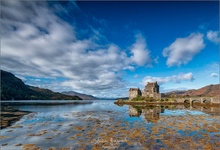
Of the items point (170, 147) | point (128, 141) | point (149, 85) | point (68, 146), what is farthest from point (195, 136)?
point (149, 85)

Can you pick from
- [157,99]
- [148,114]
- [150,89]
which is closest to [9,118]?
[148,114]

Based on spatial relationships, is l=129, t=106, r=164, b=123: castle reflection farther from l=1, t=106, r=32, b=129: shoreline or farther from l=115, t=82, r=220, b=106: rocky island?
l=115, t=82, r=220, b=106: rocky island

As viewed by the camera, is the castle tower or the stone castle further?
the stone castle

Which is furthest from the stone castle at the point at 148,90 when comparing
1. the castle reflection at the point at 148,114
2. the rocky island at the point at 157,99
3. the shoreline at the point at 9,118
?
the shoreline at the point at 9,118

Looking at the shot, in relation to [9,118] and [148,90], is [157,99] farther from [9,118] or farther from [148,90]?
[9,118]

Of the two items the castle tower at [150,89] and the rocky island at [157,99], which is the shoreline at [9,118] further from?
the castle tower at [150,89]

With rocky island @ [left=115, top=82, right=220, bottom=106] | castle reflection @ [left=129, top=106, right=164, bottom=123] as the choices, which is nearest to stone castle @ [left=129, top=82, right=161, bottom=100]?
rocky island @ [left=115, top=82, right=220, bottom=106]

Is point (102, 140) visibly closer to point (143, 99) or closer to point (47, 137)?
point (47, 137)

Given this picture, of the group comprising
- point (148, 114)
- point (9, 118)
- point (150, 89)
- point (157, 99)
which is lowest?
point (9, 118)

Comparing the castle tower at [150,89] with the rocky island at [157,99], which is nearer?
the rocky island at [157,99]

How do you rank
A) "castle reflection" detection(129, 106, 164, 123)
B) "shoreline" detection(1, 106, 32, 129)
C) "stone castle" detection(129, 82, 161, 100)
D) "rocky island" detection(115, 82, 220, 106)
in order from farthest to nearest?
"stone castle" detection(129, 82, 161, 100) < "rocky island" detection(115, 82, 220, 106) < "castle reflection" detection(129, 106, 164, 123) < "shoreline" detection(1, 106, 32, 129)

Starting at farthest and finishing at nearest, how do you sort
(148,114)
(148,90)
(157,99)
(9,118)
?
1. (148,90)
2. (157,99)
3. (148,114)
4. (9,118)

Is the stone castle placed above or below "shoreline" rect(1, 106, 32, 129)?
above

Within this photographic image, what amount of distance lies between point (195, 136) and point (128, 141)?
10.4m
